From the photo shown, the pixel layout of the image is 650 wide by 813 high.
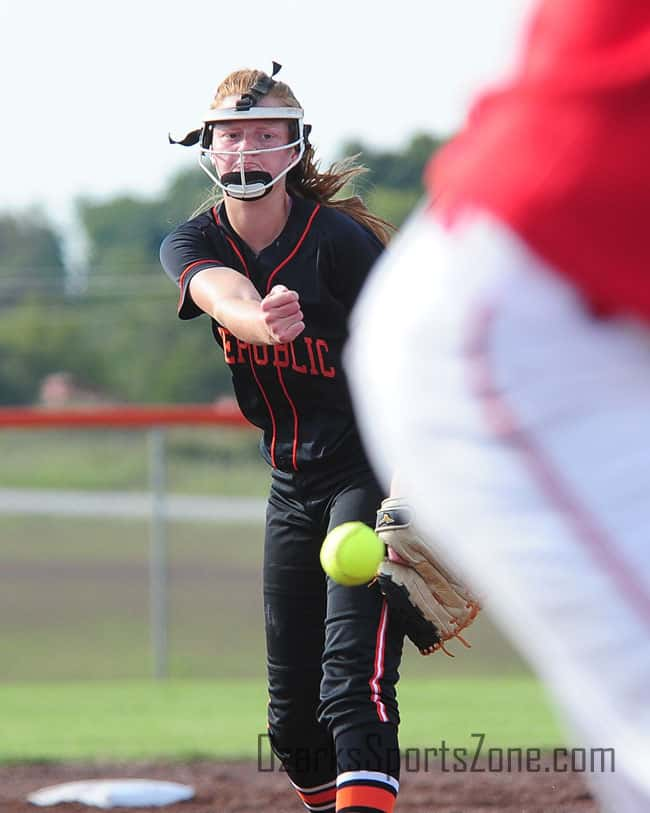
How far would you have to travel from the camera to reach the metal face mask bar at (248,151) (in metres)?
3.75

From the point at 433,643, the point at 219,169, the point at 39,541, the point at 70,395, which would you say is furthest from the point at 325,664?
A: the point at 70,395

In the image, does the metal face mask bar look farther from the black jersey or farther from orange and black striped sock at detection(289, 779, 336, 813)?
orange and black striped sock at detection(289, 779, 336, 813)

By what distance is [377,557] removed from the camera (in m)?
3.28

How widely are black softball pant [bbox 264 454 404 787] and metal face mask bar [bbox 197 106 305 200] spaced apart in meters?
0.74

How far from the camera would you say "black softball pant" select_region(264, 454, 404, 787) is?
3410 millimetres

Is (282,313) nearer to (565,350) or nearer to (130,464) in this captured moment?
(565,350)

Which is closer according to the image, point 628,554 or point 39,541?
point 628,554

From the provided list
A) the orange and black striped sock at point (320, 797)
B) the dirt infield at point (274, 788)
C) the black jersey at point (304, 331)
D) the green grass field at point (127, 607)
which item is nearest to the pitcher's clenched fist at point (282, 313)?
the black jersey at point (304, 331)

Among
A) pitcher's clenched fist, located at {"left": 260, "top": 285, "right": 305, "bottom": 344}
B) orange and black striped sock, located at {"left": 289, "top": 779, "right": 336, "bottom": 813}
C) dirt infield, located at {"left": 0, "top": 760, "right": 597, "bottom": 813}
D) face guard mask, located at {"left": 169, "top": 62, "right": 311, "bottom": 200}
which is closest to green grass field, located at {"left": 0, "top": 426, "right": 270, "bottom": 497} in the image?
dirt infield, located at {"left": 0, "top": 760, "right": 597, "bottom": 813}

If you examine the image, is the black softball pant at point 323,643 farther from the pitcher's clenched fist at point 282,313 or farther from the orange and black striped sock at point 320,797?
the pitcher's clenched fist at point 282,313

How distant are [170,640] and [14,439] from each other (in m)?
15.5

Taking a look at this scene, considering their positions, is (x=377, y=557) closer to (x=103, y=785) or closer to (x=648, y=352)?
(x=648, y=352)

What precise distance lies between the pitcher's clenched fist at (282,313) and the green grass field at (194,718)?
3.56m

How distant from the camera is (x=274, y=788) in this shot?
546 cm
